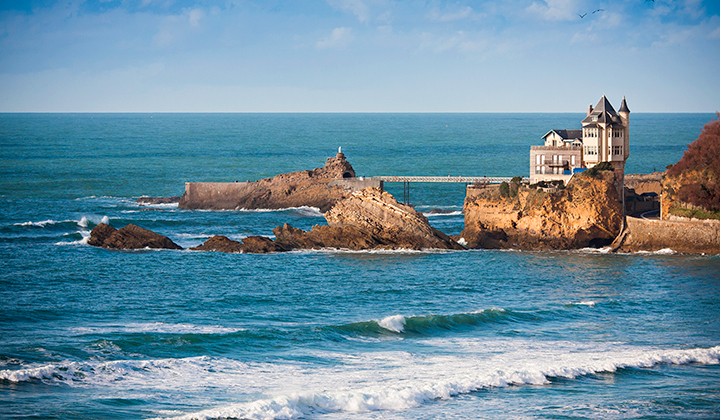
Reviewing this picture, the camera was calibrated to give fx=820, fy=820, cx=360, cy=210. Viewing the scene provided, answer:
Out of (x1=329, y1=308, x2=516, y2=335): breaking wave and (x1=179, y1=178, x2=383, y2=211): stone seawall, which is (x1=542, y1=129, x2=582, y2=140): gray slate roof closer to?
(x1=179, y1=178, x2=383, y2=211): stone seawall

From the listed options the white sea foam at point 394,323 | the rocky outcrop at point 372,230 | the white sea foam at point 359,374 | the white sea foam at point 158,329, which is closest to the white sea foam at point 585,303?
the white sea foam at point 359,374

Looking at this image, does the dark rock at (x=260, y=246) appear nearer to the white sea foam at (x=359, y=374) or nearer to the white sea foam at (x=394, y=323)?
the white sea foam at (x=394, y=323)

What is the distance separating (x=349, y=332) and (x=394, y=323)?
2.25 metres

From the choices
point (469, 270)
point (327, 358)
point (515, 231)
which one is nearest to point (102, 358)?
point (327, 358)

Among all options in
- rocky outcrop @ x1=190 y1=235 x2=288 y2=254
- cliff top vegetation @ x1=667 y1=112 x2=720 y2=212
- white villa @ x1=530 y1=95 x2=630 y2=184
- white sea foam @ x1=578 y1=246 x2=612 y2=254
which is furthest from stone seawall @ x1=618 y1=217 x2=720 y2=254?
rocky outcrop @ x1=190 y1=235 x2=288 y2=254

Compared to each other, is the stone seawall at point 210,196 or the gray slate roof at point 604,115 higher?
the gray slate roof at point 604,115

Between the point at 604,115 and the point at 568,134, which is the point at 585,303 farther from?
the point at 568,134

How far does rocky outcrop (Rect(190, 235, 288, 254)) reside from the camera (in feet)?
187

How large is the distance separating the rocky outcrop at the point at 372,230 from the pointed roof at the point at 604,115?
49.8 ft

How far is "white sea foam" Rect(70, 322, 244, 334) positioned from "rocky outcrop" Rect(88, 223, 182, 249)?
22.6 metres

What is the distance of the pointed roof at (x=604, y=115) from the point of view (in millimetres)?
62031

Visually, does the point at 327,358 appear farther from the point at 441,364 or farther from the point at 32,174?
the point at 32,174

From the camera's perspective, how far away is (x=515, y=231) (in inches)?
2328

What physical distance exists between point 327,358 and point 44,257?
30.3m
